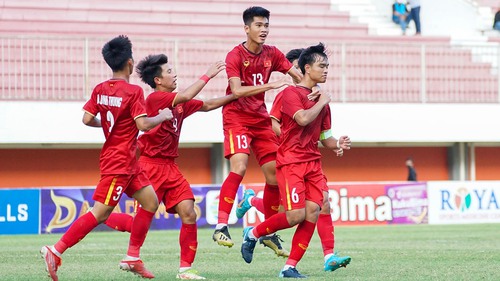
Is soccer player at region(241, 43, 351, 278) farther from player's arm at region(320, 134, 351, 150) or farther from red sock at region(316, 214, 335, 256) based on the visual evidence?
red sock at region(316, 214, 335, 256)

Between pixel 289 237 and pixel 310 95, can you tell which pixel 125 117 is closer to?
pixel 310 95

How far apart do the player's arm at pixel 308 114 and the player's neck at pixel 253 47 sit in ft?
5.29

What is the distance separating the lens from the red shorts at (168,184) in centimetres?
1040

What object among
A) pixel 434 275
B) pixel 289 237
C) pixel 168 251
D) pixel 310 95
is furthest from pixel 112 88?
pixel 289 237

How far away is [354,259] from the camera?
12859mm

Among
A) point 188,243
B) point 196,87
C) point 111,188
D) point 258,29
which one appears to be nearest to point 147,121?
point 111,188

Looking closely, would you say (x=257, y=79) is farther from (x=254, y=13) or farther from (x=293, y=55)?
(x=293, y=55)

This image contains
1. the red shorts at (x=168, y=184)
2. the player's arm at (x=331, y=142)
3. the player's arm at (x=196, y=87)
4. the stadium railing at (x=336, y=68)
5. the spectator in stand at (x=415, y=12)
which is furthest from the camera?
the spectator in stand at (x=415, y=12)

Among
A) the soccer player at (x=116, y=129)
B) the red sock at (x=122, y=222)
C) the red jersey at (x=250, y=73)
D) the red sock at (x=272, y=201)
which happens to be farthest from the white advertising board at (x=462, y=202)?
the soccer player at (x=116, y=129)

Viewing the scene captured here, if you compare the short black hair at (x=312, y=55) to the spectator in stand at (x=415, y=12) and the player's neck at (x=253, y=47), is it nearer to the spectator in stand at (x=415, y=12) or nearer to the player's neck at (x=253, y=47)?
the player's neck at (x=253, y=47)

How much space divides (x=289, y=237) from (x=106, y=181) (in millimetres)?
10019

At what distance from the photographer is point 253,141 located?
38.8 feet

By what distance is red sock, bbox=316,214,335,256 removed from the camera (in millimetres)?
10797

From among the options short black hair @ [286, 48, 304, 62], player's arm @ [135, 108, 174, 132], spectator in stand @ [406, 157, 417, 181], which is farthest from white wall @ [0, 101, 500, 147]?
player's arm @ [135, 108, 174, 132]
